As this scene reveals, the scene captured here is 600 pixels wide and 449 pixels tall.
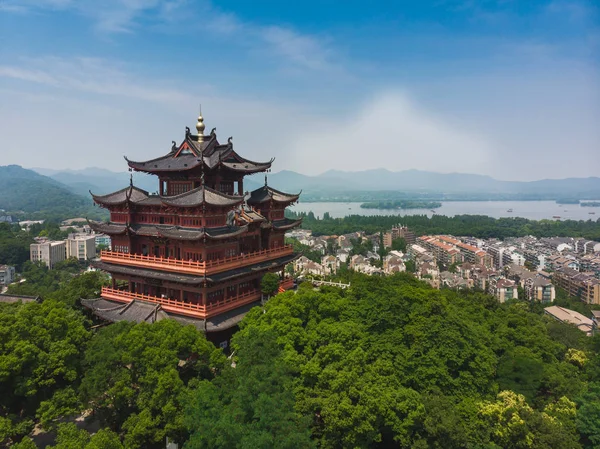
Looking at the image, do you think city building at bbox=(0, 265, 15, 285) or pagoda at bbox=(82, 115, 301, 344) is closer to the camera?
pagoda at bbox=(82, 115, 301, 344)

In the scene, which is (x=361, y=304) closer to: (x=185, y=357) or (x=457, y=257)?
(x=185, y=357)

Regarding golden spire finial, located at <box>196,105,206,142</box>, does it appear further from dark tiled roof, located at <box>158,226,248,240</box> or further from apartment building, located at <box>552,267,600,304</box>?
apartment building, located at <box>552,267,600,304</box>

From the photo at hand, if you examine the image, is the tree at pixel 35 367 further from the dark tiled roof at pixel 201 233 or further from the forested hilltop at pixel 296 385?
the dark tiled roof at pixel 201 233

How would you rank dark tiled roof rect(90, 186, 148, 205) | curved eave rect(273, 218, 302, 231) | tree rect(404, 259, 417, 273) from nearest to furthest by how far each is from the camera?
dark tiled roof rect(90, 186, 148, 205)
curved eave rect(273, 218, 302, 231)
tree rect(404, 259, 417, 273)

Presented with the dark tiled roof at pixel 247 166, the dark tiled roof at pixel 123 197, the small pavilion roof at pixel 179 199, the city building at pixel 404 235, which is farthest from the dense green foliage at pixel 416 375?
the city building at pixel 404 235

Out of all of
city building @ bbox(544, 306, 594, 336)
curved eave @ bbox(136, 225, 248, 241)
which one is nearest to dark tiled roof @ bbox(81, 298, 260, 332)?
curved eave @ bbox(136, 225, 248, 241)

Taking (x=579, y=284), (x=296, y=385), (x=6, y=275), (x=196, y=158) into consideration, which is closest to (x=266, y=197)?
(x=196, y=158)

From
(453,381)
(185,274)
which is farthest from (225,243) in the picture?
(453,381)
